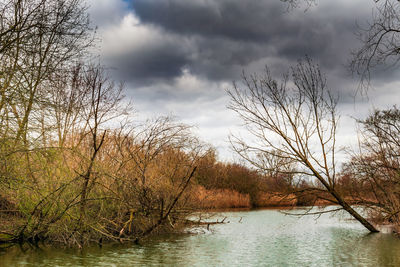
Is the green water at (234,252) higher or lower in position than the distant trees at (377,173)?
lower

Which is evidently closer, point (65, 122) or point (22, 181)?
point (22, 181)

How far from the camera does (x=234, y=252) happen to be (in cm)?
902

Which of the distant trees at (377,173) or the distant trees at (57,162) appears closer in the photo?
the distant trees at (57,162)

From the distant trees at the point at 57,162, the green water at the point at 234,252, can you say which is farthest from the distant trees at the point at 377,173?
the distant trees at the point at 57,162

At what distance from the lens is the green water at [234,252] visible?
25.2 ft

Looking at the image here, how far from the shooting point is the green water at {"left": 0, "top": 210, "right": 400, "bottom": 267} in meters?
7.68

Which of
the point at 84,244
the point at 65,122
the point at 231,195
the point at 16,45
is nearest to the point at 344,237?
the point at 84,244

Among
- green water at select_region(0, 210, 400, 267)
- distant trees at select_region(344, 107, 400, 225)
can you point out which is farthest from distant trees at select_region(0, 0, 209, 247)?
distant trees at select_region(344, 107, 400, 225)

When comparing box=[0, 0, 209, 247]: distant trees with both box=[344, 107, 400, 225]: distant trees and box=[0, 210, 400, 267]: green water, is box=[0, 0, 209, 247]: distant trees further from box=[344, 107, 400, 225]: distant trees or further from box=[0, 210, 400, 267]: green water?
box=[344, 107, 400, 225]: distant trees

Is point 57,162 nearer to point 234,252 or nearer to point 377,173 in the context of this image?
point 234,252

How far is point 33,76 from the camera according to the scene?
7027 mm

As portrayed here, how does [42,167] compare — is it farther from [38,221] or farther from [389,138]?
[389,138]

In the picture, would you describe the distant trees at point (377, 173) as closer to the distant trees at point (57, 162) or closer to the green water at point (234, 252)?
the green water at point (234, 252)

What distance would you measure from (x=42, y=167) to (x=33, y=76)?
2.08 m
